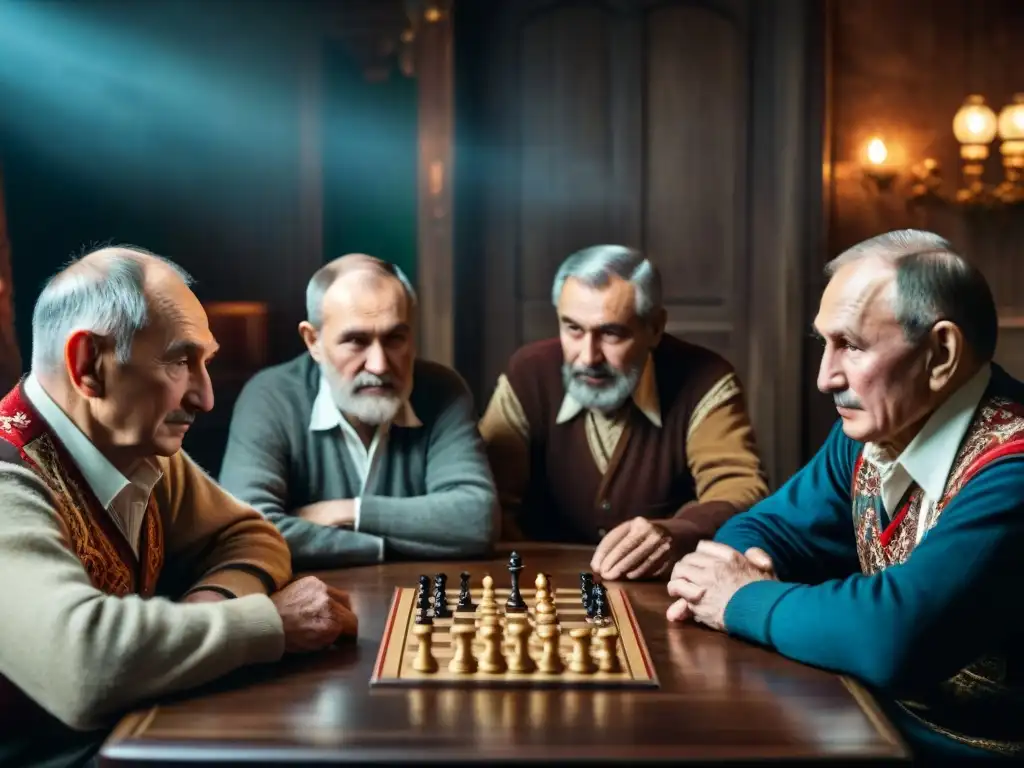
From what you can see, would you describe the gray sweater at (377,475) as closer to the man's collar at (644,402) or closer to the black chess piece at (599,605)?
the man's collar at (644,402)

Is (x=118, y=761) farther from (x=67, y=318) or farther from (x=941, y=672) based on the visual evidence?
(x=941, y=672)

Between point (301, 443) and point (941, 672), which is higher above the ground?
point (301, 443)

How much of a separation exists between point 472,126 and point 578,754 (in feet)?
18.1

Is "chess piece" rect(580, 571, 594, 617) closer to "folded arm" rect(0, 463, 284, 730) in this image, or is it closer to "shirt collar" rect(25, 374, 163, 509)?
"folded arm" rect(0, 463, 284, 730)

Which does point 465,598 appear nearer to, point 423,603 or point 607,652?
point 423,603

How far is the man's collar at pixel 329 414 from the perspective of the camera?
337cm

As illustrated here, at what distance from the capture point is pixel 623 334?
12.5ft

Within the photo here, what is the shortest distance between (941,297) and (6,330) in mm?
2824

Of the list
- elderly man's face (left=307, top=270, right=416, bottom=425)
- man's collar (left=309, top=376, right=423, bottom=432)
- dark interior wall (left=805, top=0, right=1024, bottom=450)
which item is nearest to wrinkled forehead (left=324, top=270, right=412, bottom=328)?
elderly man's face (left=307, top=270, right=416, bottom=425)

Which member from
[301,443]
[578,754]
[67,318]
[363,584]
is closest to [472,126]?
[301,443]

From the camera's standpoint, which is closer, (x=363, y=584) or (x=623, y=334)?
(x=363, y=584)

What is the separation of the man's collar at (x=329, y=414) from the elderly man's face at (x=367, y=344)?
34 mm

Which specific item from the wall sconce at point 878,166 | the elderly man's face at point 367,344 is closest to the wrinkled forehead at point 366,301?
the elderly man's face at point 367,344

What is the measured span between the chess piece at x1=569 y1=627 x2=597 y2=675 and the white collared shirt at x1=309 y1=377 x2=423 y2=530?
1.37m
